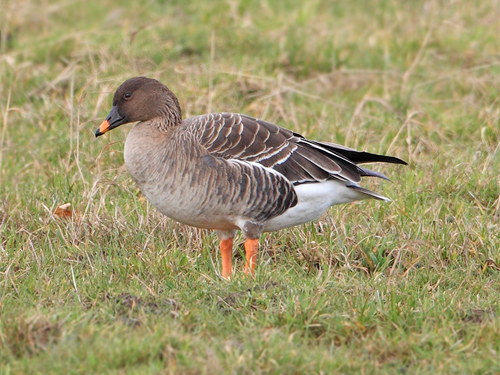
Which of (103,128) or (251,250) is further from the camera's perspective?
(103,128)

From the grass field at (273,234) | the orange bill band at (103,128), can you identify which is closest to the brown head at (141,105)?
the orange bill band at (103,128)

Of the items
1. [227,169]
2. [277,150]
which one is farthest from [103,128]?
[277,150]

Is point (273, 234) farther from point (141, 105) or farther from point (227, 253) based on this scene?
point (141, 105)

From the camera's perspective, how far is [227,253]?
533cm

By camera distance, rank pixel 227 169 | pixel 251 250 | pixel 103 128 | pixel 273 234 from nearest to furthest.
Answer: pixel 227 169, pixel 251 250, pixel 103 128, pixel 273 234

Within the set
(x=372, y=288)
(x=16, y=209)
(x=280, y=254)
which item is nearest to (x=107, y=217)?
(x=16, y=209)

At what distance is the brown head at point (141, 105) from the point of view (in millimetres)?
5289

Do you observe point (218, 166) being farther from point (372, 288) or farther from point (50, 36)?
point (50, 36)

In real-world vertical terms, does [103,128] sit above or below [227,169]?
above

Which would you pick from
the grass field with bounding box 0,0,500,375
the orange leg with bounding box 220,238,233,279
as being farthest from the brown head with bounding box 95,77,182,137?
the orange leg with bounding box 220,238,233,279

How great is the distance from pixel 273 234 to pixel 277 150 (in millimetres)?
744

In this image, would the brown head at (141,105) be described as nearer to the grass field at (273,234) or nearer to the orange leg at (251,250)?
the grass field at (273,234)

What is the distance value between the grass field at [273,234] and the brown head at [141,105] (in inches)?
29.1

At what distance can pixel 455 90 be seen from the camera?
8.45 meters
